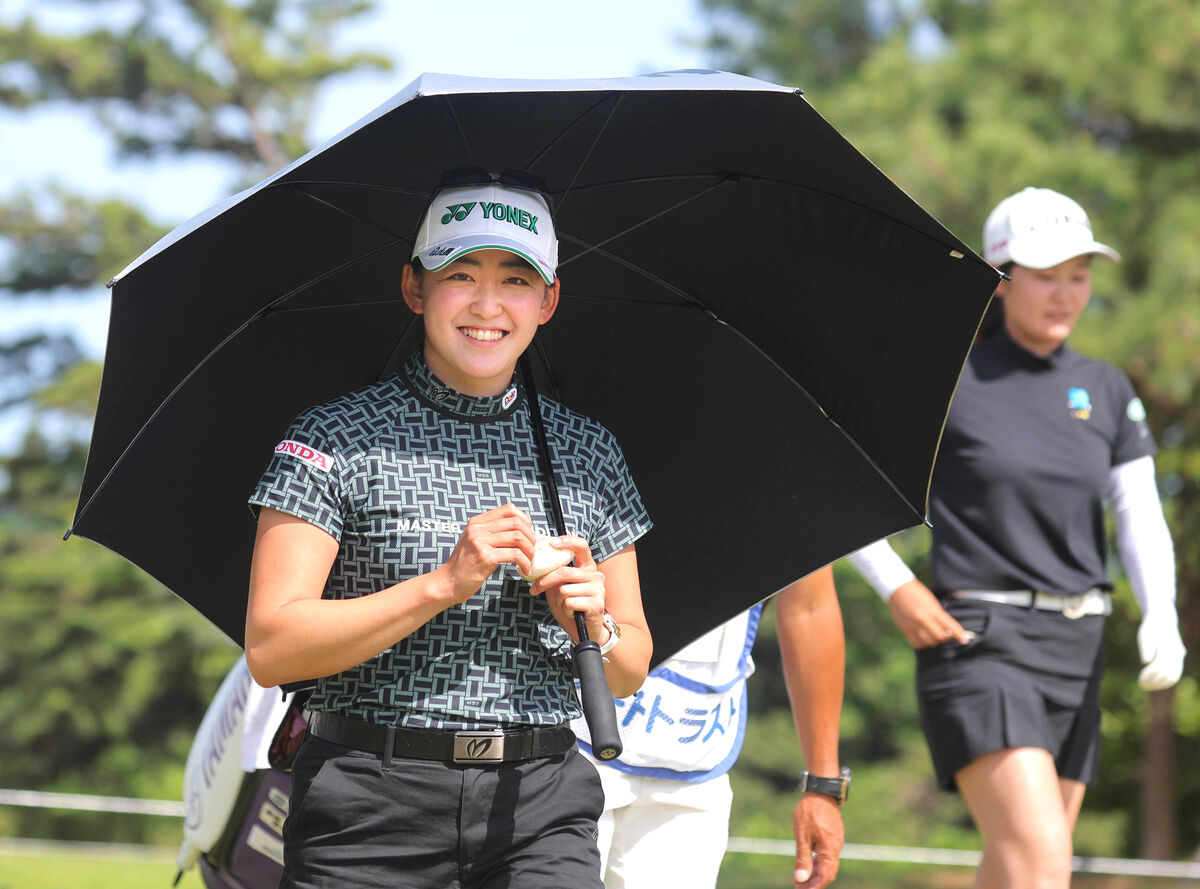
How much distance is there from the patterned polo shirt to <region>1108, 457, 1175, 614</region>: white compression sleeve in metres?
2.68

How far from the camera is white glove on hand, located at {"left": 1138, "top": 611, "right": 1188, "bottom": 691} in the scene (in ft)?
15.6

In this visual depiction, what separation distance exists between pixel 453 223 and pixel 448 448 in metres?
0.38

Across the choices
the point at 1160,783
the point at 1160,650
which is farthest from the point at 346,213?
the point at 1160,783

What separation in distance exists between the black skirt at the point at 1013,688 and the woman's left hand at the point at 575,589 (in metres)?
2.27

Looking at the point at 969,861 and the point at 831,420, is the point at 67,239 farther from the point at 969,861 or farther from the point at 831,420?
the point at 831,420

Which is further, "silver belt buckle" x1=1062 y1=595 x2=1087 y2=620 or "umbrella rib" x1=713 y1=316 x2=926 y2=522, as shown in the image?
"silver belt buckle" x1=1062 y1=595 x2=1087 y2=620

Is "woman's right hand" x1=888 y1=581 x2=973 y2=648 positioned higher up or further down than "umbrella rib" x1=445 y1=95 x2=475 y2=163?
further down

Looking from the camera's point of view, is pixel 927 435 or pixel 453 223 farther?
pixel 927 435

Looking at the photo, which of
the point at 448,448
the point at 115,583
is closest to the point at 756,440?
the point at 448,448

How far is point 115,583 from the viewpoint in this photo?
→ 19.0 m

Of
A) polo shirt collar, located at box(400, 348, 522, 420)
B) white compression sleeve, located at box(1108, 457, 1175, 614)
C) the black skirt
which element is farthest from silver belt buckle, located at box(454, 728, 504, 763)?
white compression sleeve, located at box(1108, 457, 1175, 614)

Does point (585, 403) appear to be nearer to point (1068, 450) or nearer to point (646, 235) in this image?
point (646, 235)

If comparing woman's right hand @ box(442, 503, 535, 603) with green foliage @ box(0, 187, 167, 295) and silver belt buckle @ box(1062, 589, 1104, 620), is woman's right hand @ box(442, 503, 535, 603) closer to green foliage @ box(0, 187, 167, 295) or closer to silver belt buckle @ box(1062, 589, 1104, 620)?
silver belt buckle @ box(1062, 589, 1104, 620)

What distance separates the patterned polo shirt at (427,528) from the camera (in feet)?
8.27
